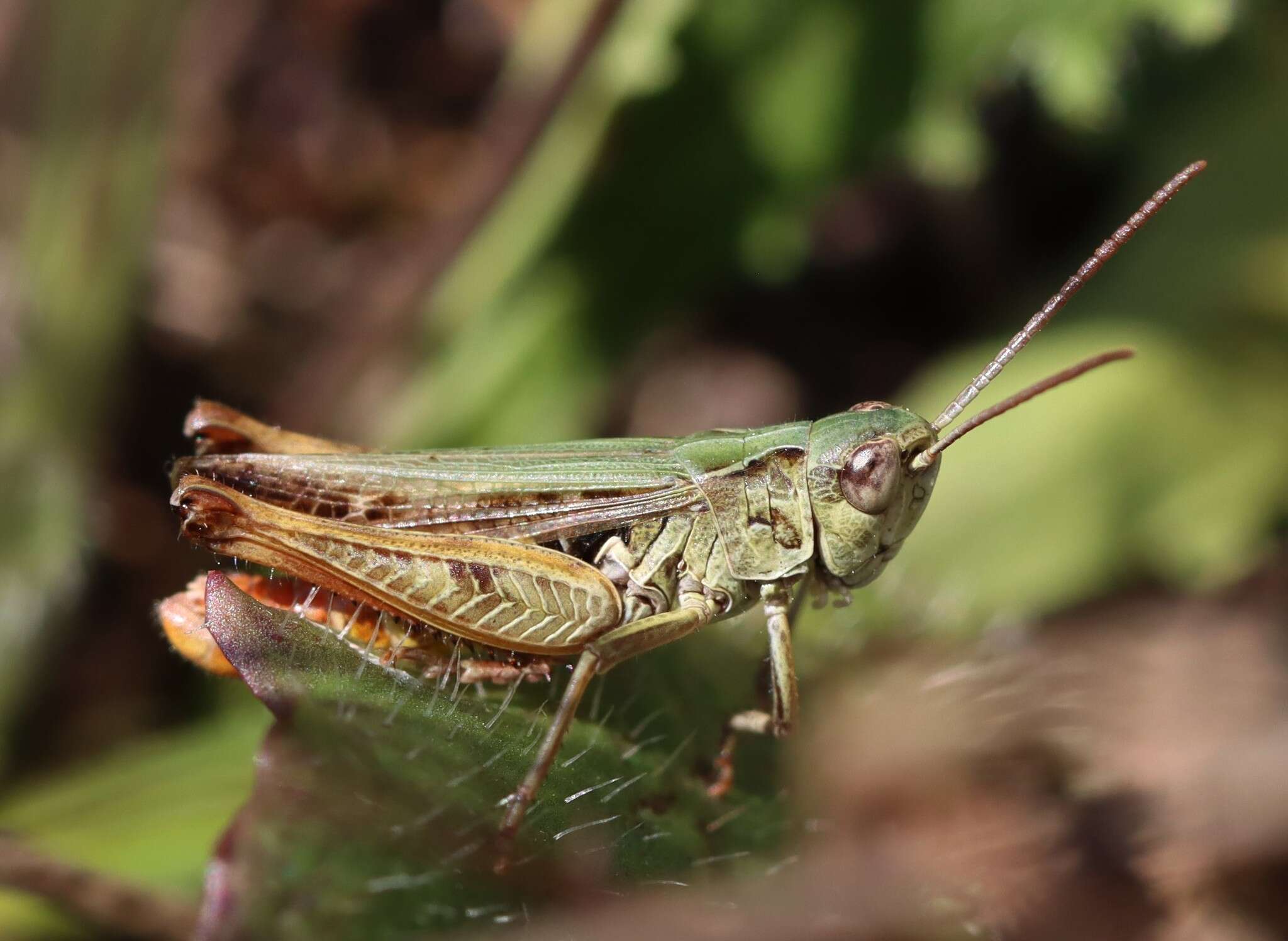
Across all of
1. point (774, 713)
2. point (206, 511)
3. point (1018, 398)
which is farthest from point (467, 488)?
point (1018, 398)

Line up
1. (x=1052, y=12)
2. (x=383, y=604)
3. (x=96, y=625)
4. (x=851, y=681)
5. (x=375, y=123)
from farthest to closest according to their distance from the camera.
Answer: (x=375, y=123) < (x=96, y=625) < (x=1052, y=12) < (x=851, y=681) < (x=383, y=604)

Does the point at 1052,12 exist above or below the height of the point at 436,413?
above

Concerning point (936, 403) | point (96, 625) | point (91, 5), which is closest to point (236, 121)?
point (91, 5)

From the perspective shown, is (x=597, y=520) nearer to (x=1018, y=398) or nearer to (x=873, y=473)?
(x=873, y=473)

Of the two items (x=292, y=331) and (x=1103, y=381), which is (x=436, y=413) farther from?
(x=1103, y=381)

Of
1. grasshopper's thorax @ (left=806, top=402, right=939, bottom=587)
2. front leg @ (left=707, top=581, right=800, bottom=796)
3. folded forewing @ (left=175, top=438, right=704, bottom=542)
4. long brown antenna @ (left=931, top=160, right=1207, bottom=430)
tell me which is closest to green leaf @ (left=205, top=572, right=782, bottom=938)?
front leg @ (left=707, top=581, right=800, bottom=796)

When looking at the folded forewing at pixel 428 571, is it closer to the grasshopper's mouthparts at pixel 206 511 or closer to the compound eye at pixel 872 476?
the grasshopper's mouthparts at pixel 206 511

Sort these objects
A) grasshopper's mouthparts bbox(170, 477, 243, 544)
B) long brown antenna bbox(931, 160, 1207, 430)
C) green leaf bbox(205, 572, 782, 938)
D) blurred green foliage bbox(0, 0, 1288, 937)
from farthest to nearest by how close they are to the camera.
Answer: blurred green foliage bbox(0, 0, 1288, 937)
long brown antenna bbox(931, 160, 1207, 430)
grasshopper's mouthparts bbox(170, 477, 243, 544)
green leaf bbox(205, 572, 782, 938)

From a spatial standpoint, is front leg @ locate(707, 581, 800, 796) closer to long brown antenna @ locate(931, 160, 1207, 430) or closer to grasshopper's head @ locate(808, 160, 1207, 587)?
grasshopper's head @ locate(808, 160, 1207, 587)
